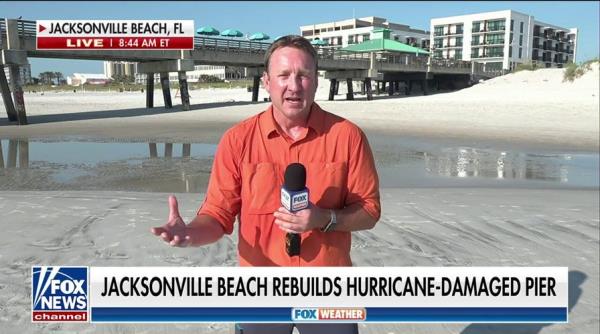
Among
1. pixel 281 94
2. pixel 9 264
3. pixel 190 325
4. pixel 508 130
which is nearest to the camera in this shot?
pixel 281 94

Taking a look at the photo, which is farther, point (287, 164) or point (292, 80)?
point (287, 164)

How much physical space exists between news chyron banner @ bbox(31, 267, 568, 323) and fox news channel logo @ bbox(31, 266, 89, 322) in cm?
8

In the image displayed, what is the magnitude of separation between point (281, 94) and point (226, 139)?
35 cm

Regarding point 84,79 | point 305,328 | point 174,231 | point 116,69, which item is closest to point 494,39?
point 305,328

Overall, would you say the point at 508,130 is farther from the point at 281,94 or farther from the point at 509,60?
the point at 509,60

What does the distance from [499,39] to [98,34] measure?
2909 inches

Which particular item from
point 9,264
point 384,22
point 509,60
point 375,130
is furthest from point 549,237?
point 384,22

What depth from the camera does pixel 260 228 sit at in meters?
2.09

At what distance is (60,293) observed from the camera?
198cm

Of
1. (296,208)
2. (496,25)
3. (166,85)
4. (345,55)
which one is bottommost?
(296,208)

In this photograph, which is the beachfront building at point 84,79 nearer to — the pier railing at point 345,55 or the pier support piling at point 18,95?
the pier railing at point 345,55

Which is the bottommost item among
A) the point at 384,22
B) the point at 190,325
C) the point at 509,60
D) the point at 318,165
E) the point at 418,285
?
the point at 190,325

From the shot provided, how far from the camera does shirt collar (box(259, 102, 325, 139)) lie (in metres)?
2.09

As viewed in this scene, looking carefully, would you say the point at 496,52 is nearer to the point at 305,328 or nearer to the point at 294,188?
the point at 305,328
